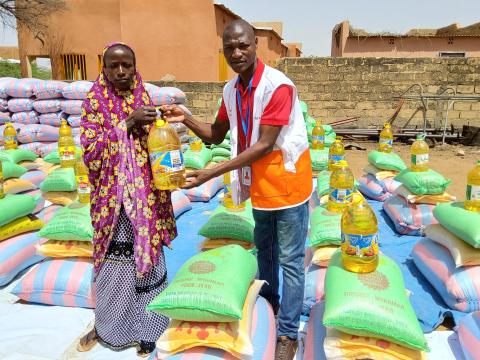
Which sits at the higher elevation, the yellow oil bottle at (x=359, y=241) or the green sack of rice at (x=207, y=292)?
the yellow oil bottle at (x=359, y=241)

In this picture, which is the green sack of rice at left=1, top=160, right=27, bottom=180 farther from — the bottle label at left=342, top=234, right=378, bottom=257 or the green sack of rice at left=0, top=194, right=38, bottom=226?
the bottle label at left=342, top=234, right=378, bottom=257

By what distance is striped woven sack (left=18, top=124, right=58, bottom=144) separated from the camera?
784cm

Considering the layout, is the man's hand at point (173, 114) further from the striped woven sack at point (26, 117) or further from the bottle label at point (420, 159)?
the striped woven sack at point (26, 117)

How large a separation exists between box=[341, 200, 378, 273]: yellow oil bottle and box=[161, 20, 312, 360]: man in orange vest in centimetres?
24

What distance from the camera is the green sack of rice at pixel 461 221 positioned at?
8.86 ft

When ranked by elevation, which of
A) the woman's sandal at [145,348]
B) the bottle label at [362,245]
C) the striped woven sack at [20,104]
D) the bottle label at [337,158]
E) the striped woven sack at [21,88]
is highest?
the striped woven sack at [21,88]

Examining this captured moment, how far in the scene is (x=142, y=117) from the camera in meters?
2.07

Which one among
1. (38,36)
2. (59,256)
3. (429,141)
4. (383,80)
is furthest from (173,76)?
(59,256)

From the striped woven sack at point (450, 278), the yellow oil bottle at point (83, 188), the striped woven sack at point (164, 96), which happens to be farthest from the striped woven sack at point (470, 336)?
the striped woven sack at point (164, 96)

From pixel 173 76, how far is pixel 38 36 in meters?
5.18

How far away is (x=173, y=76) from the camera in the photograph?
524 inches

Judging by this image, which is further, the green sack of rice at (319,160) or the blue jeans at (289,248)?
the green sack of rice at (319,160)

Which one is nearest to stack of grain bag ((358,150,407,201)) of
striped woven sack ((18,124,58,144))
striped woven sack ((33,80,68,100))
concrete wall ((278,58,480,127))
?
concrete wall ((278,58,480,127))

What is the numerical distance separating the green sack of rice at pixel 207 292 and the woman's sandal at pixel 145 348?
23.5 inches
